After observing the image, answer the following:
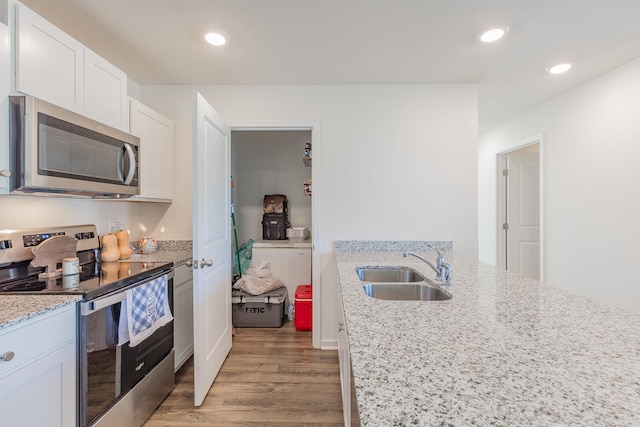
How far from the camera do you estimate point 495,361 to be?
683 millimetres

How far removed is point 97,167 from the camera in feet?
5.37

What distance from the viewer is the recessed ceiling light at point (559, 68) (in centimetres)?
221

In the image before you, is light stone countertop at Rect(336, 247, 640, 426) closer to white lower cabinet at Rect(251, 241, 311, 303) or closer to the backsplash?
the backsplash

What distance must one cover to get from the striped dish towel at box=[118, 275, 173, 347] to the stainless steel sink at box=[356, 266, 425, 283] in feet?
3.93

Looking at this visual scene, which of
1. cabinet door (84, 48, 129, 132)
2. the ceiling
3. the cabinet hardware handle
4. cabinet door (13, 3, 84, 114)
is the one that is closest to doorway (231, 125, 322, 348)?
the ceiling

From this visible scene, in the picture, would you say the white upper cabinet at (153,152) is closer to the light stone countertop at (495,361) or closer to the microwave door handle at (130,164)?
the microwave door handle at (130,164)

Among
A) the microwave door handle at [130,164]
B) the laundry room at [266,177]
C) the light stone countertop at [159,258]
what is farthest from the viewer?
the laundry room at [266,177]

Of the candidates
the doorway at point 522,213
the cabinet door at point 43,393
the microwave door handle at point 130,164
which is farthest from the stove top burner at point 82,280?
the doorway at point 522,213

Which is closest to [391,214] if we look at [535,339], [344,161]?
[344,161]

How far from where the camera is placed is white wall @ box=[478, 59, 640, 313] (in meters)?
2.21

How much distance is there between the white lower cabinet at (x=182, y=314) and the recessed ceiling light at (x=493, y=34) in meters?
2.49

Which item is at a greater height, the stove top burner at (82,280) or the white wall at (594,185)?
the white wall at (594,185)

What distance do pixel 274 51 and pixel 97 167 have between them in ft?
4.30

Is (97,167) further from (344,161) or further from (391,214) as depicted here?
(391,214)
